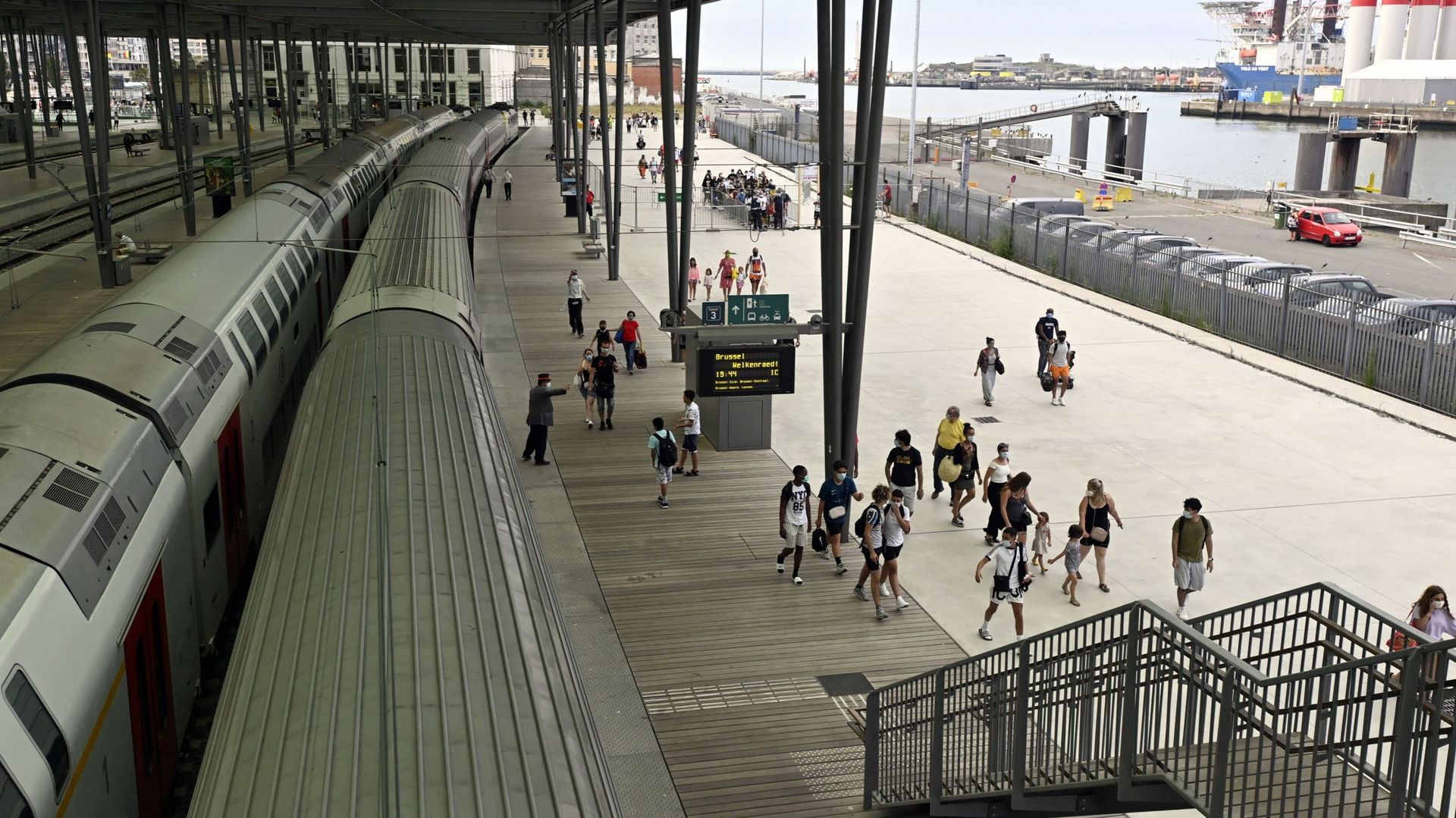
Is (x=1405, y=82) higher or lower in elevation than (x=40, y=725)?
higher

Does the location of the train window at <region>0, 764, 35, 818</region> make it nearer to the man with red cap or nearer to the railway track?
Result: the man with red cap

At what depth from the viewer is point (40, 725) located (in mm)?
5676

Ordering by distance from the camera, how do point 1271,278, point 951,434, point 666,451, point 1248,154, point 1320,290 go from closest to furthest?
point 666,451 → point 951,434 → point 1320,290 → point 1271,278 → point 1248,154

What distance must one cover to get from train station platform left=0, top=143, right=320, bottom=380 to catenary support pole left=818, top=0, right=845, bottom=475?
7568 millimetres

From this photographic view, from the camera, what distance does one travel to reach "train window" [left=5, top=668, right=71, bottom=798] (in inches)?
216

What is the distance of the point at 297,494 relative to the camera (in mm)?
8055

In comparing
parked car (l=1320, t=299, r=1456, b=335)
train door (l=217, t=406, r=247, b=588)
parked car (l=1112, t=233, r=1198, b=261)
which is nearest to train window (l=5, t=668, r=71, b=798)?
train door (l=217, t=406, r=247, b=588)

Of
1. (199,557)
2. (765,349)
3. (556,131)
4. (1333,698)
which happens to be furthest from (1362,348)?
(556,131)

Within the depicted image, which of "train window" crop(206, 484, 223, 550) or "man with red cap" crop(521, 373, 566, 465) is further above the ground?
"train window" crop(206, 484, 223, 550)

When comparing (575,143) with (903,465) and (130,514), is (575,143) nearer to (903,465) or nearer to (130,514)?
(903,465)

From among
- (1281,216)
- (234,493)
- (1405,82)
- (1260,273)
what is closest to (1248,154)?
(1405,82)

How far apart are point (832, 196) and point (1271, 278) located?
17.3 metres

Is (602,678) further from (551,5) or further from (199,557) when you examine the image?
(551,5)

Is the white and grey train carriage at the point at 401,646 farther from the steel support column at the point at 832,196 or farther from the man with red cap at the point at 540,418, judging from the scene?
the man with red cap at the point at 540,418
